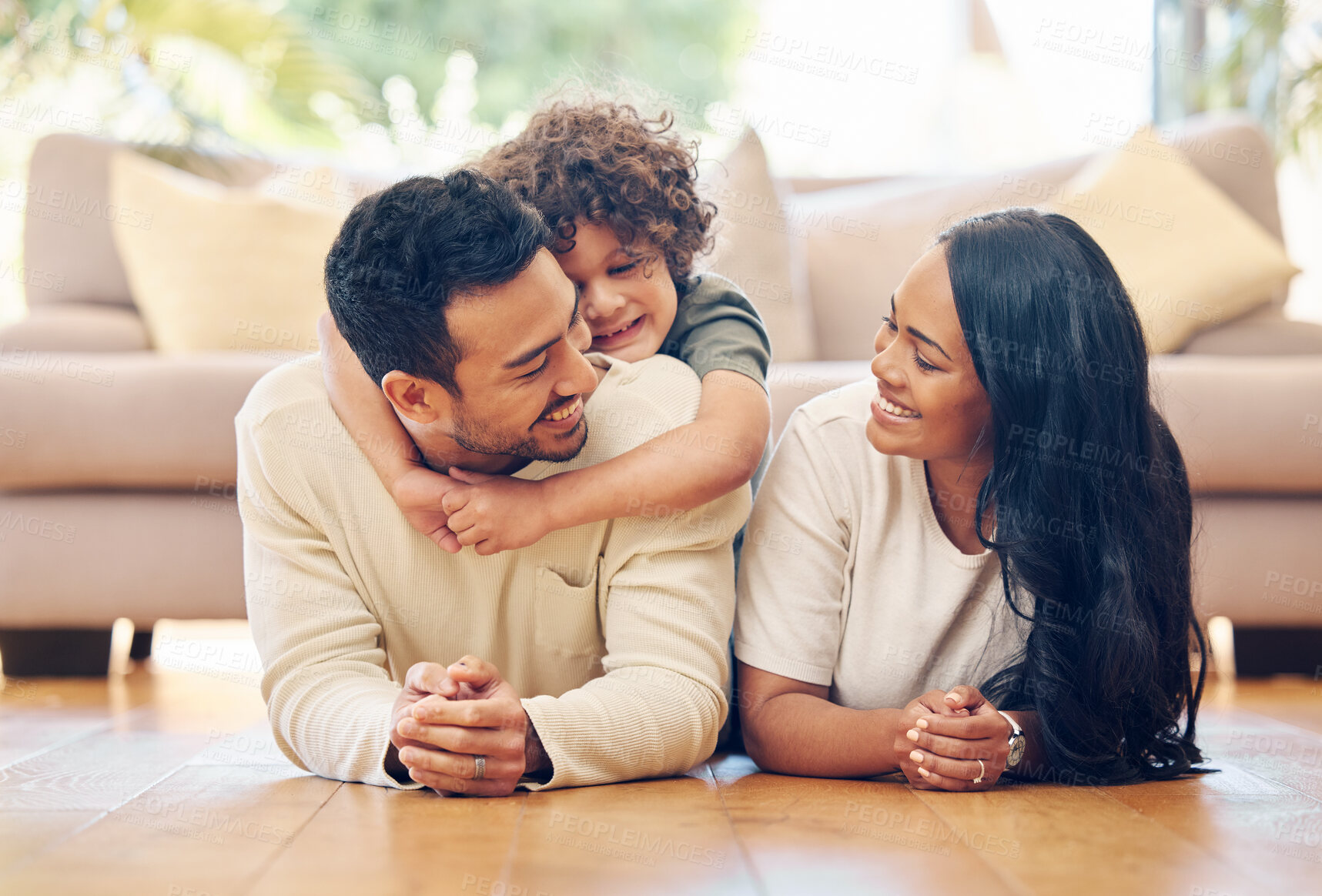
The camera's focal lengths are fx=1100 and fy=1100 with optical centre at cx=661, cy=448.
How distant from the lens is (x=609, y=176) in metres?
1.56

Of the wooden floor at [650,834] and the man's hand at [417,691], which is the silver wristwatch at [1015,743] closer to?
the wooden floor at [650,834]

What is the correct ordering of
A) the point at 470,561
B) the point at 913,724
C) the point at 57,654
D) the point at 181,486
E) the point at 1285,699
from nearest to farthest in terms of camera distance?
the point at 913,724 < the point at 470,561 < the point at 1285,699 < the point at 181,486 < the point at 57,654

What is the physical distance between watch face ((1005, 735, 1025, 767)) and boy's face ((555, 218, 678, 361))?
720mm

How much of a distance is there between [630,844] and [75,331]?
193 cm

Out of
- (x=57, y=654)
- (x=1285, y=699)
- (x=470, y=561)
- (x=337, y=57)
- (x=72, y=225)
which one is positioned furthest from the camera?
(x=337, y=57)

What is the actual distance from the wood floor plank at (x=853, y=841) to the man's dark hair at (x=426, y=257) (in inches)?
23.4

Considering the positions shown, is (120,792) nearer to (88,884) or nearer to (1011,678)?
(88,884)

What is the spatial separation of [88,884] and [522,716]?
1.41 ft

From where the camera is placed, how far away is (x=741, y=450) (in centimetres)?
136

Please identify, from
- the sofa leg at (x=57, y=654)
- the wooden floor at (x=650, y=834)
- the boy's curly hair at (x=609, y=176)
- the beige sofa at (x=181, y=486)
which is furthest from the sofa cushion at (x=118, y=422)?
the boy's curly hair at (x=609, y=176)

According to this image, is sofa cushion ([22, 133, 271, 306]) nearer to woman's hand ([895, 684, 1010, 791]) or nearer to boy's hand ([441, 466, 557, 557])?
boy's hand ([441, 466, 557, 557])

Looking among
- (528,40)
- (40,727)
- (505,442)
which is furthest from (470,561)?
(528,40)

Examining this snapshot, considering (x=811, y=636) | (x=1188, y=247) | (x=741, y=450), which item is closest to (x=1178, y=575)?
(x=811, y=636)

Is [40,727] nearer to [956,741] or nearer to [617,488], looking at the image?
[617,488]
